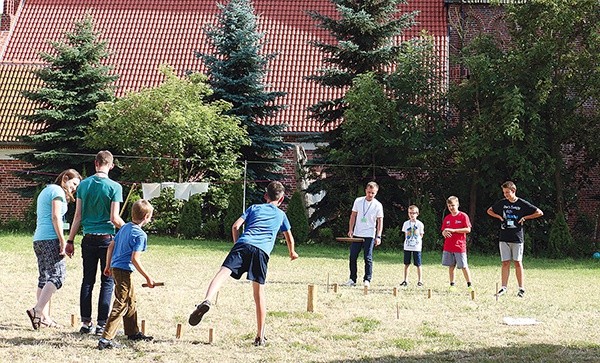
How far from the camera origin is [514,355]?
860cm

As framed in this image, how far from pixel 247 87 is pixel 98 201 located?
2116cm

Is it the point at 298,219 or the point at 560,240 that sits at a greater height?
the point at 298,219

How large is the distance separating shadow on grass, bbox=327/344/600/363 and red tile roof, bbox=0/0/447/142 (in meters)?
26.7

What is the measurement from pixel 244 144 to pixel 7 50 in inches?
591

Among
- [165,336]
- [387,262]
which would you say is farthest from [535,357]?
[387,262]

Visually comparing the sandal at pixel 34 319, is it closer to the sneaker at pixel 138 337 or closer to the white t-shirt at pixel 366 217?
the sneaker at pixel 138 337

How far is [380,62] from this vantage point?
94.9 feet

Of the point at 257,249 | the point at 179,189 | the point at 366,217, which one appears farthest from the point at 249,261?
the point at 179,189

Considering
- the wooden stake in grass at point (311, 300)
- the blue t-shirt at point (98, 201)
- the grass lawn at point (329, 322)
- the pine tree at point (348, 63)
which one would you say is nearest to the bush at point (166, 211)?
the pine tree at point (348, 63)

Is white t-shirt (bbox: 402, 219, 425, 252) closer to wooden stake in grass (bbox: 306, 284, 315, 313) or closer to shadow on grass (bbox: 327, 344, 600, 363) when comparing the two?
wooden stake in grass (bbox: 306, 284, 315, 313)

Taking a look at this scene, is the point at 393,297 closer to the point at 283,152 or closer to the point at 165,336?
the point at 165,336

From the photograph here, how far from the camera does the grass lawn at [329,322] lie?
8.50 meters

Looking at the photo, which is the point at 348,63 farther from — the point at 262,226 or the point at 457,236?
the point at 262,226

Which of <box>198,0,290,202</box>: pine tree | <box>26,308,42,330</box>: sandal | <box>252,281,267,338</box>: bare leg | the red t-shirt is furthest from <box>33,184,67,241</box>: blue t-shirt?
<box>198,0,290,202</box>: pine tree
